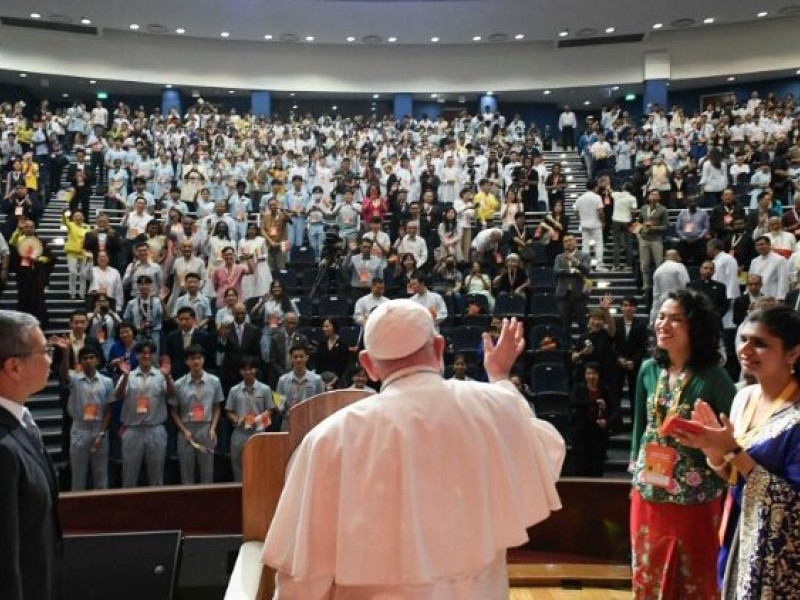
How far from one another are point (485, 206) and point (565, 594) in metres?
8.56

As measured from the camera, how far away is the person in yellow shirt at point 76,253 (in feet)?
31.5

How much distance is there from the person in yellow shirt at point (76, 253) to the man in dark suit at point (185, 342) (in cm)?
273

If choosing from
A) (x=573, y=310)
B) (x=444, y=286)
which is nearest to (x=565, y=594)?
(x=573, y=310)

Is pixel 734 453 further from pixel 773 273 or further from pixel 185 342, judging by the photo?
pixel 773 273

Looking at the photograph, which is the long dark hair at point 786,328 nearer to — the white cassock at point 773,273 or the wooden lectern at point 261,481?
the wooden lectern at point 261,481

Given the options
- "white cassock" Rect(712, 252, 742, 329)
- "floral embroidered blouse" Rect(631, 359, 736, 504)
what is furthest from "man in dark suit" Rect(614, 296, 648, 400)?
"floral embroidered blouse" Rect(631, 359, 736, 504)

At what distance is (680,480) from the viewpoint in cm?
262

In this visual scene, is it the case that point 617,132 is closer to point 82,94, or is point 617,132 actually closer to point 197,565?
point 197,565

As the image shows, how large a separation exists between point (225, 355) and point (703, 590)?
18.6 feet

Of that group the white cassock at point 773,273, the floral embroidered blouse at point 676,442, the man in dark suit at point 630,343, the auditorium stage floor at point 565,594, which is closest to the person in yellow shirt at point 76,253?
the man in dark suit at point 630,343

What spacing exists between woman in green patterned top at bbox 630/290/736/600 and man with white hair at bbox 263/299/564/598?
0.98 metres

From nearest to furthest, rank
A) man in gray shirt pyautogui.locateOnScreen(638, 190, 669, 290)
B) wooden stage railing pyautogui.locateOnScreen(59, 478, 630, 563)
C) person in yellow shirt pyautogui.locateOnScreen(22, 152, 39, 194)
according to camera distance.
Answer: wooden stage railing pyautogui.locateOnScreen(59, 478, 630, 563), man in gray shirt pyautogui.locateOnScreen(638, 190, 669, 290), person in yellow shirt pyautogui.locateOnScreen(22, 152, 39, 194)

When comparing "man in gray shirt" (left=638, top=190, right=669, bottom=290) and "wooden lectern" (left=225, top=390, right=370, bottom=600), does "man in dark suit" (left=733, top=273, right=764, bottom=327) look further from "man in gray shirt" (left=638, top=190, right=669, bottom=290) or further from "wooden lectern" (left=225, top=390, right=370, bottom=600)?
"wooden lectern" (left=225, top=390, right=370, bottom=600)

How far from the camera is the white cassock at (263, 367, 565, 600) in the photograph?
1648mm
